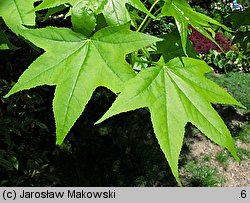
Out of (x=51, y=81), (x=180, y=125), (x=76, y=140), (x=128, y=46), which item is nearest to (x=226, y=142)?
(x=180, y=125)

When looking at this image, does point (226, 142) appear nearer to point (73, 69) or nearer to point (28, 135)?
point (73, 69)

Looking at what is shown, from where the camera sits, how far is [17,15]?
108 centimetres

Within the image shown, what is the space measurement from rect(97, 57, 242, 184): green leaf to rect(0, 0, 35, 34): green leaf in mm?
333

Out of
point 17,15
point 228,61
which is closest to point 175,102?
point 17,15

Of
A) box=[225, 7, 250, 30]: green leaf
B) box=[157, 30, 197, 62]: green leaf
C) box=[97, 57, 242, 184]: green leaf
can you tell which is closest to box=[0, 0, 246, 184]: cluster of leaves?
box=[97, 57, 242, 184]: green leaf

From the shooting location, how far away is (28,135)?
329 cm

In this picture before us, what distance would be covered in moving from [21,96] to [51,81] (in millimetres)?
1954

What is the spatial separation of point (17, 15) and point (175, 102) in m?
0.50

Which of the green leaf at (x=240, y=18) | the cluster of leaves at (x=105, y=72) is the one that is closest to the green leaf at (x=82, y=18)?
the cluster of leaves at (x=105, y=72)

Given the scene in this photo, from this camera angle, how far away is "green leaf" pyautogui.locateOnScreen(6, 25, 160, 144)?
100 centimetres

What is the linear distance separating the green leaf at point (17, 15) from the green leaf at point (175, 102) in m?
0.33

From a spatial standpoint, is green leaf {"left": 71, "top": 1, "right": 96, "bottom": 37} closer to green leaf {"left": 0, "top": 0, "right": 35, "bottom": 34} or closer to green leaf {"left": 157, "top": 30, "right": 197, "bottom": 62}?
green leaf {"left": 0, "top": 0, "right": 35, "bottom": 34}

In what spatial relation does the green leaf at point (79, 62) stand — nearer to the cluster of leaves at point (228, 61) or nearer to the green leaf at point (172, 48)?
the green leaf at point (172, 48)

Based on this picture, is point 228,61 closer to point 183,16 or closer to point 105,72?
point 183,16
